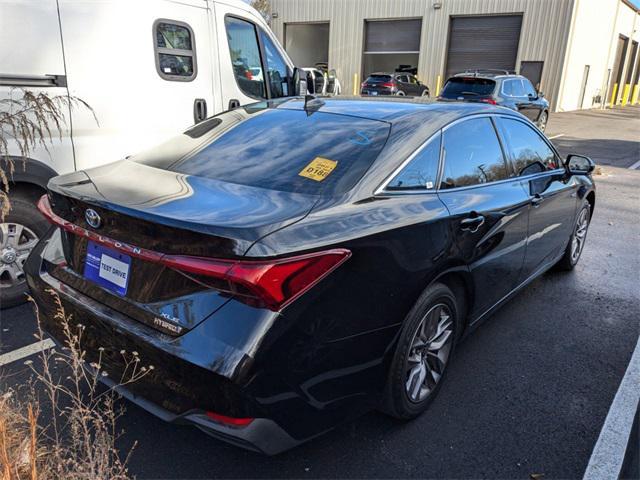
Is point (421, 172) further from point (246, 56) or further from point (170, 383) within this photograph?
point (246, 56)

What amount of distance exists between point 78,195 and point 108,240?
333 millimetres

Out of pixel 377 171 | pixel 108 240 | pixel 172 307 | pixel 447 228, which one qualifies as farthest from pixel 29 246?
pixel 447 228

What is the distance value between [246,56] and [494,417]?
4384mm

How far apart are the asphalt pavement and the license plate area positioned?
84 centimetres

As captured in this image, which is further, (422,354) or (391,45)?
(391,45)

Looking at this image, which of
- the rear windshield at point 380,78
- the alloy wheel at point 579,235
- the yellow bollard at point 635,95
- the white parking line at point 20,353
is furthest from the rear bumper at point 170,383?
the yellow bollard at point 635,95

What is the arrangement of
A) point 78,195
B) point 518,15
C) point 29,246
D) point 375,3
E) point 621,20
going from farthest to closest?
point 621,20
point 375,3
point 518,15
point 29,246
point 78,195

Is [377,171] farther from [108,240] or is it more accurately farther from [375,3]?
[375,3]

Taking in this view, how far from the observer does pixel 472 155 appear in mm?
3070

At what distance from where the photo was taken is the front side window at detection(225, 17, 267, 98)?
5246mm

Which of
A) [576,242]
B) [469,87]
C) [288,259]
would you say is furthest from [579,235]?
[469,87]

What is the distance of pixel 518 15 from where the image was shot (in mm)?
24125

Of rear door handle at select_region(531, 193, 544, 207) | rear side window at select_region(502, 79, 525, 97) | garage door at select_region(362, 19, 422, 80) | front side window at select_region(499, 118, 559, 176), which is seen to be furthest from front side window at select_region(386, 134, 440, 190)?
garage door at select_region(362, 19, 422, 80)

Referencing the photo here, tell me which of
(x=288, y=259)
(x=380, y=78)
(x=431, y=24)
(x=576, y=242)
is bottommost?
(x=576, y=242)
